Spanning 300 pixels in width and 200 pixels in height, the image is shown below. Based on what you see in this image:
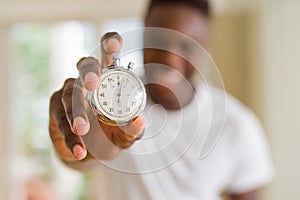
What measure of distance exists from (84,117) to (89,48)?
977 mm

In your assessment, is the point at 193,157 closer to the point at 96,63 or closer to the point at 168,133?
the point at 168,133

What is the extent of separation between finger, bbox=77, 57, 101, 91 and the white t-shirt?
59 millimetres

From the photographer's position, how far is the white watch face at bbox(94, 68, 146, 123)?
49 centimetres

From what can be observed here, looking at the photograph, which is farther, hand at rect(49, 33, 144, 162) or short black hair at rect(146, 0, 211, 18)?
short black hair at rect(146, 0, 211, 18)

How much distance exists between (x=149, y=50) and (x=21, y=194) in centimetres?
262

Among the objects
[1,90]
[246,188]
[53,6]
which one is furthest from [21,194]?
[246,188]

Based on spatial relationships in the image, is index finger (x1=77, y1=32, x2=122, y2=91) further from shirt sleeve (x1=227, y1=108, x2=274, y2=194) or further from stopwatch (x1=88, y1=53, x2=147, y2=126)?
shirt sleeve (x1=227, y1=108, x2=274, y2=194)

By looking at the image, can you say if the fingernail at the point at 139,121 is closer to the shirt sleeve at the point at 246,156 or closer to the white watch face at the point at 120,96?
the white watch face at the point at 120,96

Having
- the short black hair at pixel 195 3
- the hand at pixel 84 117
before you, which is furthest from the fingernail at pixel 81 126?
the short black hair at pixel 195 3

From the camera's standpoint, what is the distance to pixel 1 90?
271 cm

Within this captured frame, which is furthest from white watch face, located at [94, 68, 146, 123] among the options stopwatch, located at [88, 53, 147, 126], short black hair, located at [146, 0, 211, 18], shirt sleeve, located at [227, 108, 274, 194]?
shirt sleeve, located at [227, 108, 274, 194]

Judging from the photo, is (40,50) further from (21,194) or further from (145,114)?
(145,114)

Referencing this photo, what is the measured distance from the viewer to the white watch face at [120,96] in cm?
49

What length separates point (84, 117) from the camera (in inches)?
19.0
